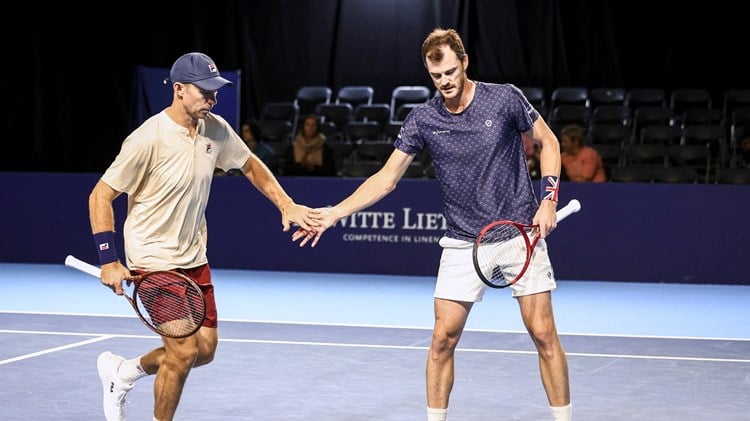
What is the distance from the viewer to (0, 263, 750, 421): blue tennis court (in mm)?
6156

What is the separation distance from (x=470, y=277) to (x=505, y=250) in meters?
0.19

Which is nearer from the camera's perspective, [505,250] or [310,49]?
[505,250]

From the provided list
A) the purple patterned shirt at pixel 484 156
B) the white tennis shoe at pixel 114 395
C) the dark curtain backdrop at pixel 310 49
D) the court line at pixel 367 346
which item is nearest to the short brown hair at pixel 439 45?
the purple patterned shirt at pixel 484 156

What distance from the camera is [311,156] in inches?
522

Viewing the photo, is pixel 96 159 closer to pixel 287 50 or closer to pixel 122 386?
pixel 287 50

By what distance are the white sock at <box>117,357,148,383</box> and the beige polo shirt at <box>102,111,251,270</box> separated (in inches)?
21.7

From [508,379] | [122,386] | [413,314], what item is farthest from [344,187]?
[122,386]

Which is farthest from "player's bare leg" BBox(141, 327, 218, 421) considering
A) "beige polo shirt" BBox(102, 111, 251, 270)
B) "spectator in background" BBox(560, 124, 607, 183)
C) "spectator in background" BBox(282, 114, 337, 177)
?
"spectator in background" BBox(282, 114, 337, 177)

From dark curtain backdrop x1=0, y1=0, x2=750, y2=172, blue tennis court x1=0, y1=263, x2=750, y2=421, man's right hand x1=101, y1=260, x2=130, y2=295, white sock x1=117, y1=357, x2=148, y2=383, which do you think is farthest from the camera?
dark curtain backdrop x1=0, y1=0, x2=750, y2=172

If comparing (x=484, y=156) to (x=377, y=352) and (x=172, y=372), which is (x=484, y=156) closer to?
(x=172, y=372)

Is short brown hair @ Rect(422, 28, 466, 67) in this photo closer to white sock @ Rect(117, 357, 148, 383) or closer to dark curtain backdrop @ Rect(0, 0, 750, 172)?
white sock @ Rect(117, 357, 148, 383)

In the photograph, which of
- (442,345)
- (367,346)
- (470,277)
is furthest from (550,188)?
(367,346)

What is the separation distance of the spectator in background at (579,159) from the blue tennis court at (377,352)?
46.0 inches

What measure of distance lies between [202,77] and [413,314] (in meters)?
5.15
